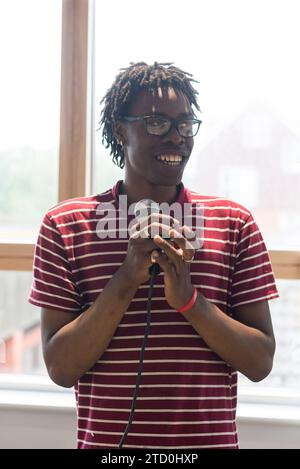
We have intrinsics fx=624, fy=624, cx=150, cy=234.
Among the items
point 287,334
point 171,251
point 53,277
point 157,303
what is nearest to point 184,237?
point 171,251

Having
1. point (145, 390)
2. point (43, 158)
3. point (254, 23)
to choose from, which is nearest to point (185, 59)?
point (254, 23)

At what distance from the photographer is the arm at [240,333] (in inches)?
42.8

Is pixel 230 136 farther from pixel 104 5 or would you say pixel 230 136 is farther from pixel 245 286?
pixel 245 286

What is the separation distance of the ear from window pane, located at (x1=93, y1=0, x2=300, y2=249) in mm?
886

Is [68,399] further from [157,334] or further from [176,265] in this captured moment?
[176,265]

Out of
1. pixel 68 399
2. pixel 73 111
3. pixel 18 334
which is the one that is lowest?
pixel 68 399

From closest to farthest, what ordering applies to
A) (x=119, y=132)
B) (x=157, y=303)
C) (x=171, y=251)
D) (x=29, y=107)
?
(x=171, y=251), (x=157, y=303), (x=119, y=132), (x=29, y=107)

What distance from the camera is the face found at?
3.78 feet

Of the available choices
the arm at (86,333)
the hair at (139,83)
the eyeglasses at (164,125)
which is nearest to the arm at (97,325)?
the arm at (86,333)

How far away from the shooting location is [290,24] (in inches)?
82.5

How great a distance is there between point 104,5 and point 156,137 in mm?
1222

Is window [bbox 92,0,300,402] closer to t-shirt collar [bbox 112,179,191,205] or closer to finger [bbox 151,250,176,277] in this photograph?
t-shirt collar [bbox 112,179,191,205]

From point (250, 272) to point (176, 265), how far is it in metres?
0.19

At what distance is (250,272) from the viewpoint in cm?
117
